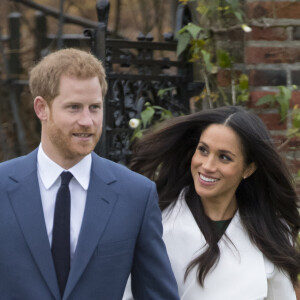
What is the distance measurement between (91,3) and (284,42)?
8.72 ft

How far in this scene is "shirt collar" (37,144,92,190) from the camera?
3236 millimetres

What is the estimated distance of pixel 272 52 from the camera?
16.3ft

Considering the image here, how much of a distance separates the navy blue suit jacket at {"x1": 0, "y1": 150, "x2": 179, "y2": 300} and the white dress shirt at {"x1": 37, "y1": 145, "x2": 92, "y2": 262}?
3 centimetres

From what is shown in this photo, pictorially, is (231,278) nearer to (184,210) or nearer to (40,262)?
(184,210)

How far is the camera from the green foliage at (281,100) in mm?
4875

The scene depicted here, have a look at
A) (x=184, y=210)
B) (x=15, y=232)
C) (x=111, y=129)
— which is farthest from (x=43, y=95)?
(x=111, y=129)

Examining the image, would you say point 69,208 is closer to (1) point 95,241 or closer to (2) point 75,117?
(1) point 95,241

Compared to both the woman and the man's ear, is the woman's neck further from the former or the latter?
the man's ear

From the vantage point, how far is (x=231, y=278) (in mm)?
3889

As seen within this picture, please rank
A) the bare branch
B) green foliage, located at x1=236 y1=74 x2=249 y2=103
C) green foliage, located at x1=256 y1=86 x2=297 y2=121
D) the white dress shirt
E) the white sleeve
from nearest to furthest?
the white dress shirt → the white sleeve → green foliage, located at x1=256 y1=86 x2=297 y2=121 → green foliage, located at x1=236 y1=74 x2=249 y2=103 → the bare branch

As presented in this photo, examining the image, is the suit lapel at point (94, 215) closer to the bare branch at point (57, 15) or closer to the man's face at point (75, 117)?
the man's face at point (75, 117)

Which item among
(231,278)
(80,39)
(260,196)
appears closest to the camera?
(231,278)

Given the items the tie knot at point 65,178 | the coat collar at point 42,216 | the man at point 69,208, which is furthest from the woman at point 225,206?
the tie knot at point 65,178

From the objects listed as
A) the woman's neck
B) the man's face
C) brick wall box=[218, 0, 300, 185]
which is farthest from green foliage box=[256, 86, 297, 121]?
the man's face
